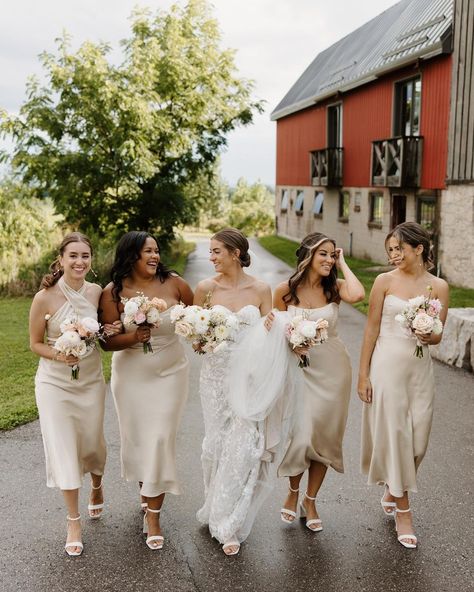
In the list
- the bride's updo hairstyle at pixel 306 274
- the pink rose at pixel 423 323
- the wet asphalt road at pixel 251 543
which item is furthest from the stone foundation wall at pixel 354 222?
the pink rose at pixel 423 323

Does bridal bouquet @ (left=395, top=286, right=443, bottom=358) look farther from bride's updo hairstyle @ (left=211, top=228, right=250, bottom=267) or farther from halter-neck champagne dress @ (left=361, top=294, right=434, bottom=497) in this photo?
bride's updo hairstyle @ (left=211, top=228, right=250, bottom=267)

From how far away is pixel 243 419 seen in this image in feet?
16.0

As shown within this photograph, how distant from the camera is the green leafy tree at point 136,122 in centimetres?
2014

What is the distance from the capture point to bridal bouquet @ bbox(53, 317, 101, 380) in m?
4.61

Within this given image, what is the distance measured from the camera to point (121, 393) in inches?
200

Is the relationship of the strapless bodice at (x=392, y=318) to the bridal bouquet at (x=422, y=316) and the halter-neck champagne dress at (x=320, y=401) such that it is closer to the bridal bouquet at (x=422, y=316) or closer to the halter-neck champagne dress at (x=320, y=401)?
the bridal bouquet at (x=422, y=316)

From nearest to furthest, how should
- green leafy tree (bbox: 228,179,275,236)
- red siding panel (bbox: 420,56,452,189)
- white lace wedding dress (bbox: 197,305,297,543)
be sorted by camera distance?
white lace wedding dress (bbox: 197,305,297,543)
red siding panel (bbox: 420,56,452,189)
green leafy tree (bbox: 228,179,275,236)

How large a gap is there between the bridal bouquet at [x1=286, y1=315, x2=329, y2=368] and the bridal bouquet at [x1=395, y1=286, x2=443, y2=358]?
1.94 feet

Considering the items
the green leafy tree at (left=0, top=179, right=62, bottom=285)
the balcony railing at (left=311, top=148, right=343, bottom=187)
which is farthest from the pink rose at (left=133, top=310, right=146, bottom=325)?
the balcony railing at (left=311, top=148, right=343, bottom=187)

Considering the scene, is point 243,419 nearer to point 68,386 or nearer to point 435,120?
point 68,386

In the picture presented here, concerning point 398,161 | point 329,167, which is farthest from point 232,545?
point 329,167

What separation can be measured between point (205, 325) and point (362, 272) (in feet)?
55.9

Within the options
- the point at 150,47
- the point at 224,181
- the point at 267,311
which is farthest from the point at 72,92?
the point at 224,181

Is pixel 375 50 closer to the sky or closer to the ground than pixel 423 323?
closer to the sky
